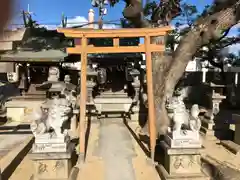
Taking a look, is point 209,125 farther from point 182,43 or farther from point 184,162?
point 184,162

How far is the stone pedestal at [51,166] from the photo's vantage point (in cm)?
484

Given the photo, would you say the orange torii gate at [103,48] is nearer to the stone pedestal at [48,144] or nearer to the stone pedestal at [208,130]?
the stone pedestal at [48,144]

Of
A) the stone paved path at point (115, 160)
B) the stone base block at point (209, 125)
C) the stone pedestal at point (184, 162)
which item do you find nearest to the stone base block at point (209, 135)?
the stone base block at point (209, 125)

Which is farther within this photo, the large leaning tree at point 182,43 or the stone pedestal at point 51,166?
the large leaning tree at point 182,43

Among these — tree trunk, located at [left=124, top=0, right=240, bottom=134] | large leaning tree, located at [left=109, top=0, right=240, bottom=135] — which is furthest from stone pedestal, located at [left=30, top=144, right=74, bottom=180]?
tree trunk, located at [left=124, top=0, right=240, bottom=134]

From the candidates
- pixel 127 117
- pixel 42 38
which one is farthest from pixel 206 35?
pixel 42 38

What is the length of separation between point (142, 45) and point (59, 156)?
10.2 feet

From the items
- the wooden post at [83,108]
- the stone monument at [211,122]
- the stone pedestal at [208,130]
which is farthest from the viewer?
the stone monument at [211,122]

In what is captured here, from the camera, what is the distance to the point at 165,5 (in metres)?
9.05

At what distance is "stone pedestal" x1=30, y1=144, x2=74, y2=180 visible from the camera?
191 inches

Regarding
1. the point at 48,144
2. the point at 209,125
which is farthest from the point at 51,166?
the point at 209,125

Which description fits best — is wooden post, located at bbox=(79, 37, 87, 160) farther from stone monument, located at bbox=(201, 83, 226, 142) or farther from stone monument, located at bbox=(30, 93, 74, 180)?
stone monument, located at bbox=(201, 83, 226, 142)

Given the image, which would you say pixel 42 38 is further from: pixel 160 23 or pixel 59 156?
pixel 59 156

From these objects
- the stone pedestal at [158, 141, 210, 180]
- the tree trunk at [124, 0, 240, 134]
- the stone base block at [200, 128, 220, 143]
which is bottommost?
the stone base block at [200, 128, 220, 143]
